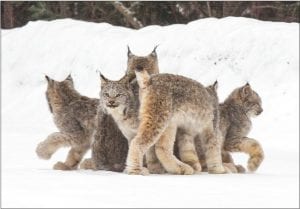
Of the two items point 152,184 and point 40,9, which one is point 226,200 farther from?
point 40,9

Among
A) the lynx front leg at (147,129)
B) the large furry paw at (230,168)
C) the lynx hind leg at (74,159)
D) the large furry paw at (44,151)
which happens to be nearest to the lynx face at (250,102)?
the large furry paw at (230,168)

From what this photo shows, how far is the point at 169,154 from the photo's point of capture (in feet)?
19.4

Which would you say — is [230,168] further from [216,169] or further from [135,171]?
[135,171]

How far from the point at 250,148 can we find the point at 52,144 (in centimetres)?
184

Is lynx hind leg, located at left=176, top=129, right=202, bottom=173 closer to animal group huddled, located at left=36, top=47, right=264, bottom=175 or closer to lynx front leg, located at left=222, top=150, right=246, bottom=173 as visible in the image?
animal group huddled, located at left=36, top=47, right=264, bottom=175

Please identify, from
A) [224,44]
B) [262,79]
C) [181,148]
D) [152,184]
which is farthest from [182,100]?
[224,44]

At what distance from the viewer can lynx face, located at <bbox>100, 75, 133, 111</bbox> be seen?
19.1 ft

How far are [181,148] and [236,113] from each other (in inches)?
45.3

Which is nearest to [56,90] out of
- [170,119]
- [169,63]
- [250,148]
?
[170,119]

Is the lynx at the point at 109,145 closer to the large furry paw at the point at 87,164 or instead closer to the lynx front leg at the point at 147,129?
the large furry paw at the point at 87,164

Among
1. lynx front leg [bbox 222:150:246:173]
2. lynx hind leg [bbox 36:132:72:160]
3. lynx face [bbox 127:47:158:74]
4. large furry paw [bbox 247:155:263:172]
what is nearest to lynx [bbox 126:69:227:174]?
lynx front leg [bbox 222:150:246:173]

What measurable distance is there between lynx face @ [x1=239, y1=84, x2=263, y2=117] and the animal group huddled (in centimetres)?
9

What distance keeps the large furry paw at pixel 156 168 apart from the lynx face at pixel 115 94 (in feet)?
1.96

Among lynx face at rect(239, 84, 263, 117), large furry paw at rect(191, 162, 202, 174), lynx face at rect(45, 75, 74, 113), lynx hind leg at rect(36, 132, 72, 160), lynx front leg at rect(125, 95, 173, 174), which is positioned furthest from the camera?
lynx face at rect(239, 84, 263, 117)
